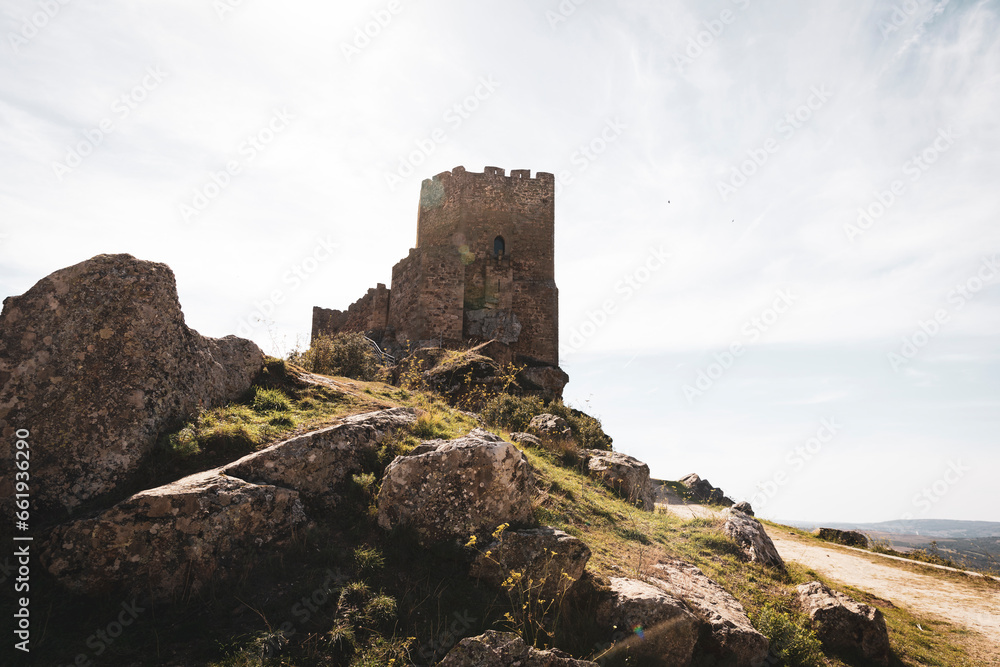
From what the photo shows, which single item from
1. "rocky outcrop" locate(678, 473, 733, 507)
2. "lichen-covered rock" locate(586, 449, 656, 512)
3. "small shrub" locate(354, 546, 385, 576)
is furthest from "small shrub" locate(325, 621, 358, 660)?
"rocky outcrop" locate(678, 473, 733, 507)

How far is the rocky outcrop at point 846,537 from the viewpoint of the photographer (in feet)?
46.1

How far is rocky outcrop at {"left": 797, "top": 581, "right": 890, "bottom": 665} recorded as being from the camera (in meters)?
5.73

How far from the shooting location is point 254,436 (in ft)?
18.4

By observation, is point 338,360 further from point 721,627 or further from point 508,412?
point 721,627

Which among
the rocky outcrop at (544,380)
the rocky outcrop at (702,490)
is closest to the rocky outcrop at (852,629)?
the rocky outcrop at (544,380)

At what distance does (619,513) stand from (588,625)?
333 cm

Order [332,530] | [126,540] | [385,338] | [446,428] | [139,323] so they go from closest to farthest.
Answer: [126,540], [332,530], [139,323], [446,428], [385,338]

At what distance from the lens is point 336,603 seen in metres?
4.04

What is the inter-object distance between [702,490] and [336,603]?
18.1 meters

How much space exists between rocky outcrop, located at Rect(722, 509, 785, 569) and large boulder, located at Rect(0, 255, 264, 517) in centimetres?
727

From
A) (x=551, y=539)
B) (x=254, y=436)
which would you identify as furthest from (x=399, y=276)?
(x=551, y=539)

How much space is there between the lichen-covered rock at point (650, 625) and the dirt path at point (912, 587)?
185 inches

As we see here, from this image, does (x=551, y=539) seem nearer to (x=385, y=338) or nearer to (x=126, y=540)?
(x=126, y=540)

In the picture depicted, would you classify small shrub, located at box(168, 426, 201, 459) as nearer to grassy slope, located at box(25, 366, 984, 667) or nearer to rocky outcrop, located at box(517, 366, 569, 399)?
grassy slope, located at box(25, 366, 984, 667)
